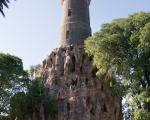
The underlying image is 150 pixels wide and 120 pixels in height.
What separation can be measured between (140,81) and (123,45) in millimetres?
3693

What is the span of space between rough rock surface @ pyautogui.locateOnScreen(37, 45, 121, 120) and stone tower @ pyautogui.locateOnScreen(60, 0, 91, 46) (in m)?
2.05

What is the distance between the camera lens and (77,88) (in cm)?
4231

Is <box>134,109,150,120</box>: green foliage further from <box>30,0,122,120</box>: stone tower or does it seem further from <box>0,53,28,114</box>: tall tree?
<box>0,53,28,114</box>: tall tree

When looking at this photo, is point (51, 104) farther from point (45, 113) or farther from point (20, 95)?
point (20, 95)

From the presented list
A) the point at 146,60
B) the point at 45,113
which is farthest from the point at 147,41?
the point at 45,113

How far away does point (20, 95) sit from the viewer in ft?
128

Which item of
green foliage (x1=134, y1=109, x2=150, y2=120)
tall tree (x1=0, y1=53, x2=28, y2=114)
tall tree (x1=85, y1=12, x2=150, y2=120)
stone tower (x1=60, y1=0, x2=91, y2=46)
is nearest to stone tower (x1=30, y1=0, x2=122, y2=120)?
stone tower (x1=60, y1=0, x2=91, y2=46)

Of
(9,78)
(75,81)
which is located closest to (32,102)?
(9,78)

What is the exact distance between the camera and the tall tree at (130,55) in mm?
28922

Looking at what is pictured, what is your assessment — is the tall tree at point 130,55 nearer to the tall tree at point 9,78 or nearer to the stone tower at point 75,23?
the tall tree at point 9,78

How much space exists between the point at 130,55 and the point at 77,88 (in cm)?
1319

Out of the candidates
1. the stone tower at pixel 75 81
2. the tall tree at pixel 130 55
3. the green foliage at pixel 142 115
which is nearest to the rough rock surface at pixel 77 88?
the stone tower at pixel 75 81

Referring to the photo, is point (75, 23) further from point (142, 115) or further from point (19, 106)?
point (142, 115)

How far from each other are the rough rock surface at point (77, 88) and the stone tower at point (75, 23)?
2.05 m
